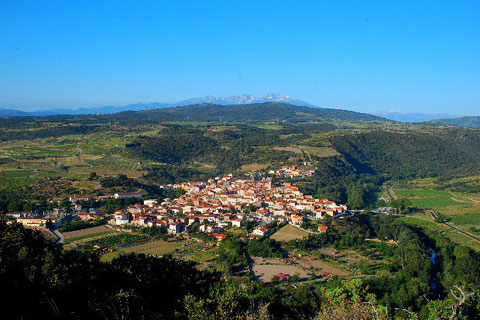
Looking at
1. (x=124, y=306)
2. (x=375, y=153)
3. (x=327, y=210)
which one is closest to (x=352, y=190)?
(x=327, y=210)

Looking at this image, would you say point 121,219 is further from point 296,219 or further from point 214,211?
point 296,219

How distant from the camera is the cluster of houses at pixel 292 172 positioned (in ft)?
162

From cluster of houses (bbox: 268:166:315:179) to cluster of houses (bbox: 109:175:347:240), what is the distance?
6.80 metres

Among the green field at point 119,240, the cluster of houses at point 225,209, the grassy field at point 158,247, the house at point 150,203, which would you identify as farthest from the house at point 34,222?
the house at point 150,203

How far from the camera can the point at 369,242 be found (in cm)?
2691

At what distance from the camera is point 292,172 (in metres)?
50.4

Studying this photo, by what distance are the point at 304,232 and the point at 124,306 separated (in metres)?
19.2

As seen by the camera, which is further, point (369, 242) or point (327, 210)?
point (327, 210)

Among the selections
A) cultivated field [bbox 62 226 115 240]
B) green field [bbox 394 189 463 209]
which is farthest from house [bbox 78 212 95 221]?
green field [bbox 394 189 463 209]

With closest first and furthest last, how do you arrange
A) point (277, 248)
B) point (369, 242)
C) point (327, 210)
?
point (277, 248)
point (369, 242)
point (327, 210)

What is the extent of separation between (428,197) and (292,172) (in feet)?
47.8

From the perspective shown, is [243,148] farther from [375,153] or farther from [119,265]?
[119,265]

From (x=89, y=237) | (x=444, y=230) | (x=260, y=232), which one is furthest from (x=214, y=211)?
(x=444, y=230)

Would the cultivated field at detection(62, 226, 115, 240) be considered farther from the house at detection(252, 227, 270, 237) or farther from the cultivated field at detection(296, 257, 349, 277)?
the cultivated field at detection(296, 257, 349, 277)
